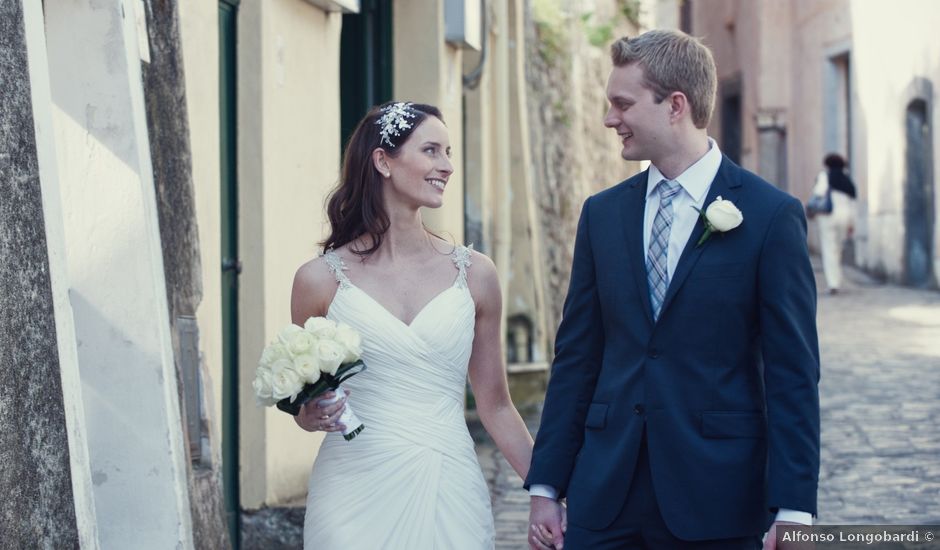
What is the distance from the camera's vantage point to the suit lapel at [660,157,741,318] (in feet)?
12.0

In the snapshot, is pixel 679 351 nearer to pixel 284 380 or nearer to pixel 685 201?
pixel 685 201

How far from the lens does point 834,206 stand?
21.5 m

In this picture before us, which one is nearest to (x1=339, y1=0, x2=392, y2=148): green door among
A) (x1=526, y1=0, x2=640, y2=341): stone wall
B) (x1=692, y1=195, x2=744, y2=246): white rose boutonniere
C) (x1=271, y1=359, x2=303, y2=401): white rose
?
(x1=526, y1=0, x2=640, y2=341): stone wall

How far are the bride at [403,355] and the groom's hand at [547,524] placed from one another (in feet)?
1.40

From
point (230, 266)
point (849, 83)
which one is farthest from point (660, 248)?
point (849, 83)

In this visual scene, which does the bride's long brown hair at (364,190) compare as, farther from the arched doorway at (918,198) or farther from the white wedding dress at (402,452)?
the arched doorway at (918,198)

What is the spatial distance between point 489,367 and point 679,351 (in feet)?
3.29

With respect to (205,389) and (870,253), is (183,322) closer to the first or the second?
(205,389)

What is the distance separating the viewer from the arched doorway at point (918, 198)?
21609mm

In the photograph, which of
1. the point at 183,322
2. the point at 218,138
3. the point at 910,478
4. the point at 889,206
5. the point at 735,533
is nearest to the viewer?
the point at 735,533

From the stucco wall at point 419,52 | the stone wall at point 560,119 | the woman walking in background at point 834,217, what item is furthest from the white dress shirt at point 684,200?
the woman walking in background at point 834,217

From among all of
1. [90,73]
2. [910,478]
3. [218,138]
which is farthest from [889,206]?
[90,73]

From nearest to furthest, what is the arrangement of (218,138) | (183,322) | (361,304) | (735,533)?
(735,533) → (361,304) → (183,322) → (218,138)

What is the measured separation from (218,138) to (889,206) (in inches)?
746
